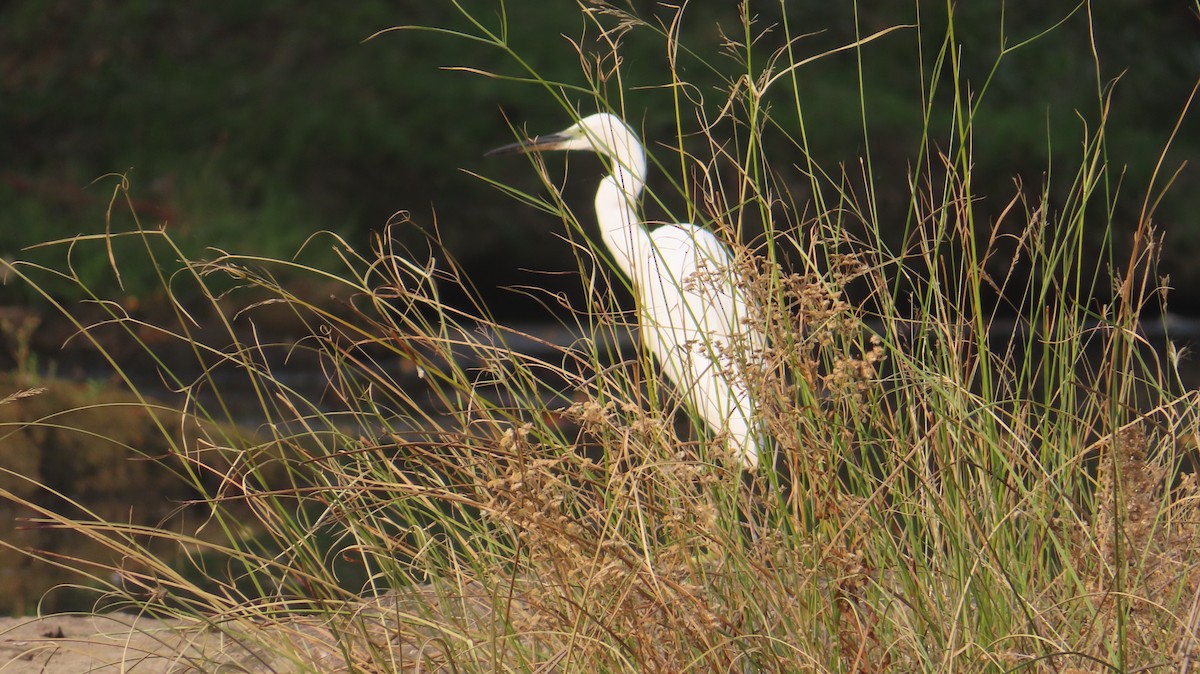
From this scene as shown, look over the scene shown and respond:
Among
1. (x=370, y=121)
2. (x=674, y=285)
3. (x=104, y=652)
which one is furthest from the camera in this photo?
(x=370, y=121)

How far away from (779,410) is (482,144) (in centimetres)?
905

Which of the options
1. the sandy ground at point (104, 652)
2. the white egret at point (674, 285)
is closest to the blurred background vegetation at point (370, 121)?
the white egret at point (674, 285)

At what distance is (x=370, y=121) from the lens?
10.2 m

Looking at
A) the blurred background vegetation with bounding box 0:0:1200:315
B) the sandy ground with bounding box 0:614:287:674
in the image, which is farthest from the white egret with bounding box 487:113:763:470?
the blurred background vegetation with bounding box 0:0:1200:315

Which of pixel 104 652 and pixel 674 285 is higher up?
pixel 674 285

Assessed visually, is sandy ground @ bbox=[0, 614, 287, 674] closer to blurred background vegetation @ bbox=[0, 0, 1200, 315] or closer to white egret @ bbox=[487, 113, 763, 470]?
white egret @ bbox=[487, 113, 763, 470]

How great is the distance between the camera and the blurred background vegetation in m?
9.47

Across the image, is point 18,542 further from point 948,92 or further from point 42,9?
point 948,92

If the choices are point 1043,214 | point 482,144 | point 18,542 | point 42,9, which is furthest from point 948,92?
point 1043,214

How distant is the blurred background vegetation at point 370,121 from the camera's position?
9.47m

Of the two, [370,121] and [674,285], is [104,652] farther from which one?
[370,121]

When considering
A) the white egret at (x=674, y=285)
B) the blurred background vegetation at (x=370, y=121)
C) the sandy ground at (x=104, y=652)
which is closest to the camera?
the white egret at (x=674, y=285)

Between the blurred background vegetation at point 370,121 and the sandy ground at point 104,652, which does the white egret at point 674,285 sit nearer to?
the sandy ground at point 104,652

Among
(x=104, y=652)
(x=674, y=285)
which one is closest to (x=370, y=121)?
(x=104, y=652)
